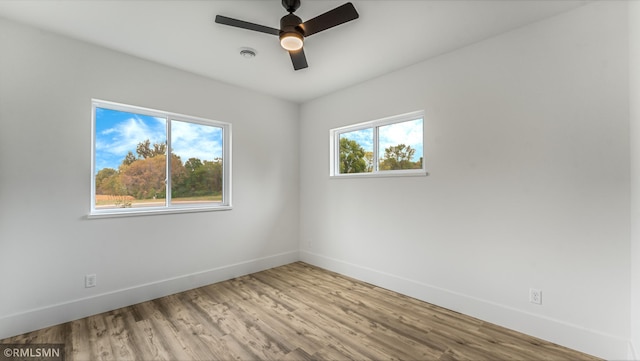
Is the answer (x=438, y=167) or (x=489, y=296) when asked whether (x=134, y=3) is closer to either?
(x=438, y=167)

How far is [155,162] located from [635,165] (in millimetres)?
4177

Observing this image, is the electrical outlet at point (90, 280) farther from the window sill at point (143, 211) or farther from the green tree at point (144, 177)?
the green tree at point (144, 177)

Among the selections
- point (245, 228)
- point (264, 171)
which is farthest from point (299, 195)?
point (245, 228)

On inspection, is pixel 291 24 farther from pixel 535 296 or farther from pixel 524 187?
pixel 535 296

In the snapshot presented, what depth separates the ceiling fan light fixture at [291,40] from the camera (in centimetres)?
196

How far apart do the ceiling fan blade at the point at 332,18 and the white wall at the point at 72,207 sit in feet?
6.37

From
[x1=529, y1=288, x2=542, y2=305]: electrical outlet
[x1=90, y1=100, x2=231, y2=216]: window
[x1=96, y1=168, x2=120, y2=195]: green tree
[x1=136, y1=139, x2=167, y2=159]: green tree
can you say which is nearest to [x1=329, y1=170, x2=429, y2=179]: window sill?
[x1=529, y1=288, x2=542, y2=305]: electrical outlet

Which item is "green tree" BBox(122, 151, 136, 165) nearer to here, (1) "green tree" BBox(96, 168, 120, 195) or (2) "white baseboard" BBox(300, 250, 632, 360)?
(1) "green tree" BBox(96, 168, 120, 195)

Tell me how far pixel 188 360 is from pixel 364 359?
48.9 inches

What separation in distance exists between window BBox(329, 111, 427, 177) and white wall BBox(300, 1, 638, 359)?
154 millimetres

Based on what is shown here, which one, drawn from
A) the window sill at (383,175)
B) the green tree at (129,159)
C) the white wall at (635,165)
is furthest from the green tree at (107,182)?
the white wall at (635,165)

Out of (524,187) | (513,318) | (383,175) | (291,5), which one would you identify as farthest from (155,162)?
(513,318)

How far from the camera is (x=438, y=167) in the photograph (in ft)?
9.07

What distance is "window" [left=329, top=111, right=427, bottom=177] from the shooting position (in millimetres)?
3043
